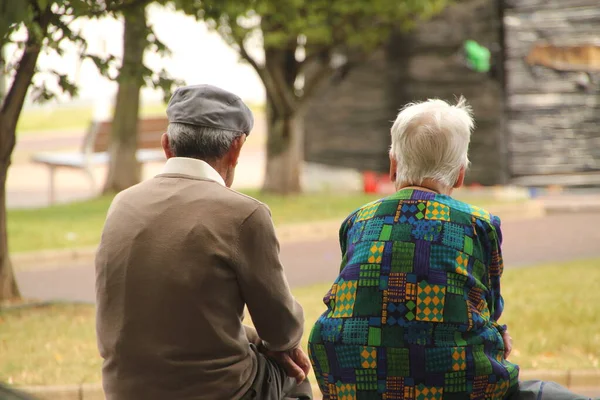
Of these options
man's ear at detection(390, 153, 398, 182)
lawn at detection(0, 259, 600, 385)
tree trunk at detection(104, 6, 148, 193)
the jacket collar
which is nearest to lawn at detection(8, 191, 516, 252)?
tree trunk at detection(104, 6, 148, 193)

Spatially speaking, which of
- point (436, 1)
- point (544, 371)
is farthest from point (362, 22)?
point (544, 371)

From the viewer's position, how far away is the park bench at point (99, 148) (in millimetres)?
16000

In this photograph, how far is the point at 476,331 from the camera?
10.2ft

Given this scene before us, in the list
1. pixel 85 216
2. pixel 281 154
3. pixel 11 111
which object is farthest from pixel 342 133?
pixel 11 111

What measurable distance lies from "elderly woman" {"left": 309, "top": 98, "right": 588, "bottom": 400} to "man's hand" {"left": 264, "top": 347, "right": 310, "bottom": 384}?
0.16 m

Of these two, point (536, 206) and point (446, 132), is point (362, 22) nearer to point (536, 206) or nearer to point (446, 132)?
point (536, 206)

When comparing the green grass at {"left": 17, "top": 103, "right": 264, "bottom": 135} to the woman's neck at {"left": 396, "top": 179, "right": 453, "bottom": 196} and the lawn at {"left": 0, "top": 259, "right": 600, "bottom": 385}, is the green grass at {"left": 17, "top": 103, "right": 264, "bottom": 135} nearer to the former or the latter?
the lawn at {"left": 0, "top": 259, "right": 600, "bottom": 385}

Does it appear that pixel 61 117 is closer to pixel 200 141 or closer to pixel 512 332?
pixel 512 332

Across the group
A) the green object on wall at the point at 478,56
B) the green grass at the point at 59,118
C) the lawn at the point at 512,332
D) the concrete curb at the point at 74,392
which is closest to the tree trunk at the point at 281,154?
the green object on wall at the point at 478,56

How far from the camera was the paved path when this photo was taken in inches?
361

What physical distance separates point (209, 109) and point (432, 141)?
0.72 m

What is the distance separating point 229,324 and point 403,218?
2.09ft

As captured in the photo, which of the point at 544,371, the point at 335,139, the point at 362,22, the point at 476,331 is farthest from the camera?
the point at 335,139

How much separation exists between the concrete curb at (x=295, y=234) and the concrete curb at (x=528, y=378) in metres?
5.15
